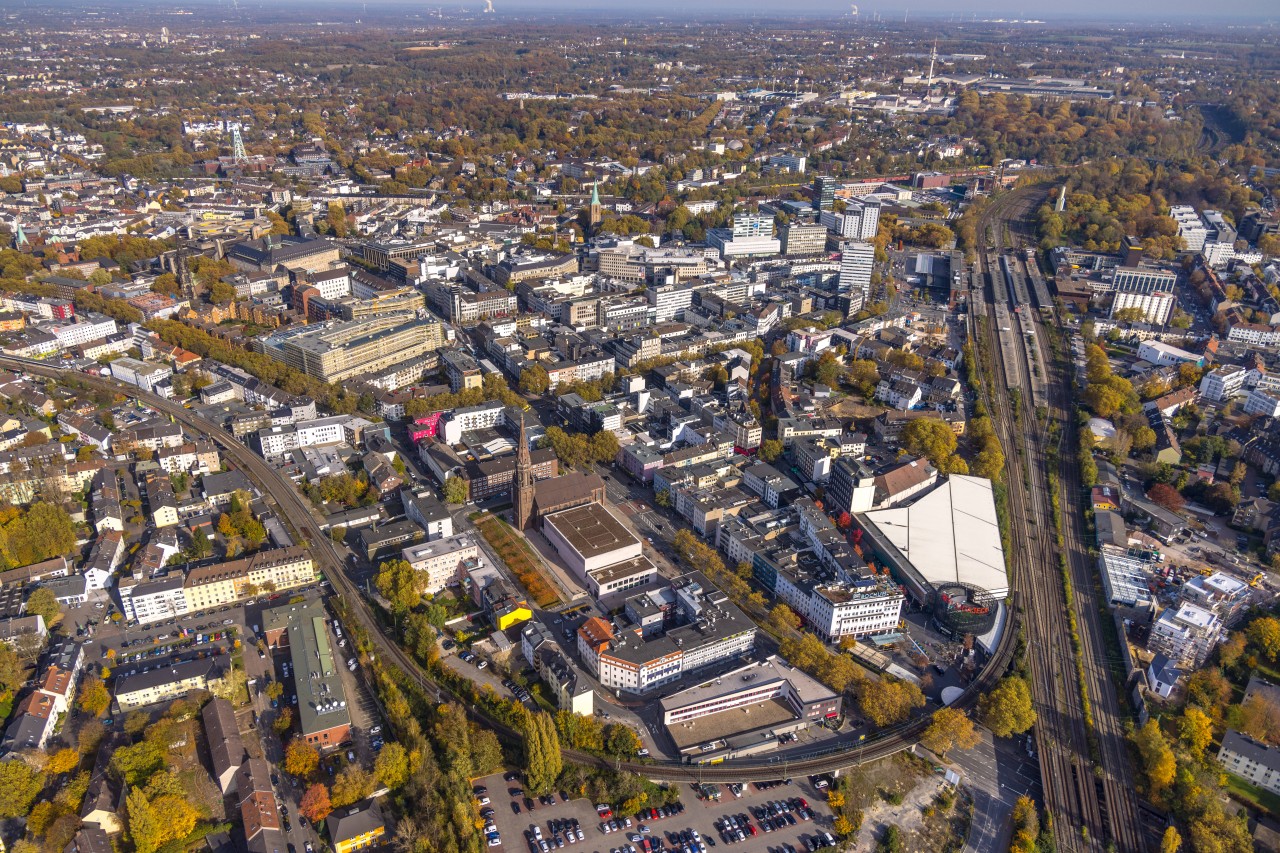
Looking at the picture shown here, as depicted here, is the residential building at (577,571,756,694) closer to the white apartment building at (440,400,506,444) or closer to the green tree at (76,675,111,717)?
the green tree at (76,675,111,717)

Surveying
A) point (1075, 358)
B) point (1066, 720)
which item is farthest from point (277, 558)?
point (1075, 358)

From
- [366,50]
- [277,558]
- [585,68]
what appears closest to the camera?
[277,558]

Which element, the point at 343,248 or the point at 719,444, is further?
the point at 343,248

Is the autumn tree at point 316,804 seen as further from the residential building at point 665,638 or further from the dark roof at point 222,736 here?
the residential building at point 665,638

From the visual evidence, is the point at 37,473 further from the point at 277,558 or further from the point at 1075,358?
the point at 1075,358

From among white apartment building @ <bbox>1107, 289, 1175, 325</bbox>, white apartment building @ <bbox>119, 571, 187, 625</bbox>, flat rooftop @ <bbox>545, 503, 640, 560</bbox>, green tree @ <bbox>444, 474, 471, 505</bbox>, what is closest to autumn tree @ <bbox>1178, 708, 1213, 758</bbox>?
flat rooftop @ <bbox>545, 503, 640, 560</bbox>

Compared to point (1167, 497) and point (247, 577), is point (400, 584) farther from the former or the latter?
point (1167, 497)

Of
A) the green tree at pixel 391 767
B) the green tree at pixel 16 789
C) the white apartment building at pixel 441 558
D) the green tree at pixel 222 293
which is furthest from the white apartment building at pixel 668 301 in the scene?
the green tree at pixel 16 789
